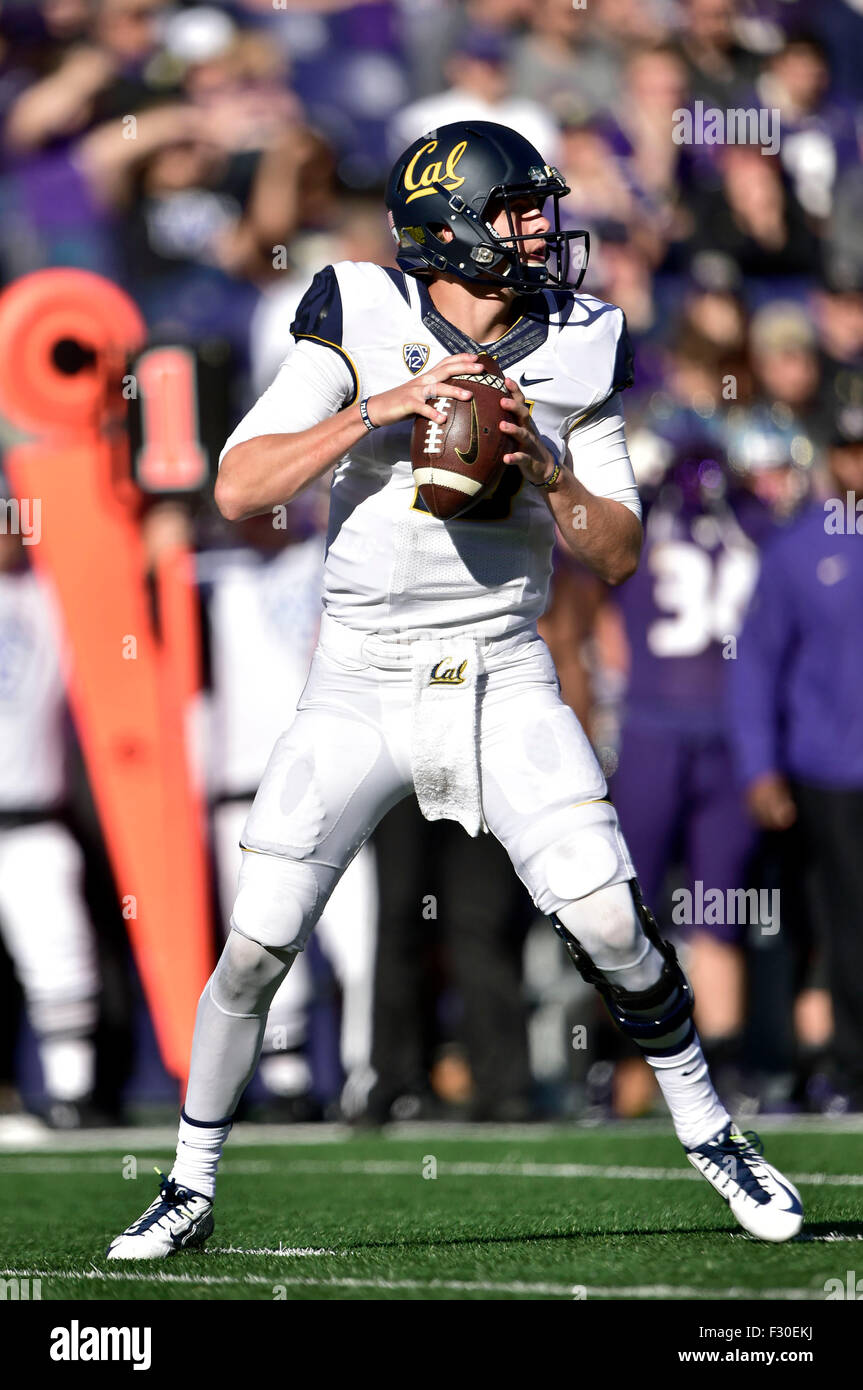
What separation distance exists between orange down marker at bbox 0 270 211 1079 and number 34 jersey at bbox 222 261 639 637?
3662mm

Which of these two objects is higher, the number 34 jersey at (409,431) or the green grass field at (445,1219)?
the number 34 jersey at (409,431)

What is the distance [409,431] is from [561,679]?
11.8 ft

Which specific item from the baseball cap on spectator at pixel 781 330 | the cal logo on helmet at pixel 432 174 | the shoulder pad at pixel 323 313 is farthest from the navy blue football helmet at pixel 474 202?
the baseball cap on spectator at pixel 781 330

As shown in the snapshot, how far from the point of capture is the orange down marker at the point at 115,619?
303 inches

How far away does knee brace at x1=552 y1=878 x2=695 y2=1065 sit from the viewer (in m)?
4.01

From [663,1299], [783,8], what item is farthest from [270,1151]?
[783,8]

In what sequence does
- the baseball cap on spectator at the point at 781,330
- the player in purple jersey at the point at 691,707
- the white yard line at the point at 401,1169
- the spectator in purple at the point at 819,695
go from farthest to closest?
the baseball cap on spectator at the point at 781,330
the player in purple jersey at the point at 691,707
the spectator in purple at the point at 819,695
the white yard line at the point at 401,1169

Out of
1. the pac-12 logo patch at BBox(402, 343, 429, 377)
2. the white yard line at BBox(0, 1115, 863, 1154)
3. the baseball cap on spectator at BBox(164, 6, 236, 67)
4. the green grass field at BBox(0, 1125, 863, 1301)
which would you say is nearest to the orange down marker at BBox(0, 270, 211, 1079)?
the white yard line at BBox(0, 1115, 863, 1154)

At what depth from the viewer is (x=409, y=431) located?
406cm

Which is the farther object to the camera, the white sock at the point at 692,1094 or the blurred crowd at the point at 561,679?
the blurred crowd at the point at 561,679

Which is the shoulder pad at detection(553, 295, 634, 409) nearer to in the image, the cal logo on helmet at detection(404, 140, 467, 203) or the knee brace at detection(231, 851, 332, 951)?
the cal logo on helmet at detection(404, 140, 467, 203)

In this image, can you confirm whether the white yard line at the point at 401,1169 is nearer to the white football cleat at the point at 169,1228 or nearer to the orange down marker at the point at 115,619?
the orange down marker at the point at 115,619

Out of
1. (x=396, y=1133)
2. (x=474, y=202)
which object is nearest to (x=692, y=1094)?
(x=474, y=202)

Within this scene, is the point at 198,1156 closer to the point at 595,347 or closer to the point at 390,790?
the point at 390,790
